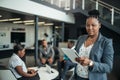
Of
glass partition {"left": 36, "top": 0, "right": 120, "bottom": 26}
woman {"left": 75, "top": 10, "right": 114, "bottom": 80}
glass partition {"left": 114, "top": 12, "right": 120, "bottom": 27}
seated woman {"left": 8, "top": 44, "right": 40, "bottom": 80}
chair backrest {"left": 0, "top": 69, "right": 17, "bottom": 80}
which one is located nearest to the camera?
woman {"left": 75, "top": 10, "right": 114, "bottom": 80}

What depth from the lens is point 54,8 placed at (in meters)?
11.3

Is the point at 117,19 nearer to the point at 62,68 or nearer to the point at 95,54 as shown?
the point at 62,68

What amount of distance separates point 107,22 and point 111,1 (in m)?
3.73

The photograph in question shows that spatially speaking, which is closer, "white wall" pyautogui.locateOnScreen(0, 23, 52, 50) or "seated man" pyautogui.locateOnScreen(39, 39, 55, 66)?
"seated man" pyautogui.locateOnScreen(39, 39, 55, 66)

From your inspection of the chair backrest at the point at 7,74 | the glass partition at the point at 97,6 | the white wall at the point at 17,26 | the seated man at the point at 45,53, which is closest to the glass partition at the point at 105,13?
the glass partition at the point at 97,6

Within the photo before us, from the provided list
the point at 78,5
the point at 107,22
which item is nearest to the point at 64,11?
the point at 78,5

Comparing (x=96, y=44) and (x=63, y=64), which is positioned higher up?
(x=96, y=44)

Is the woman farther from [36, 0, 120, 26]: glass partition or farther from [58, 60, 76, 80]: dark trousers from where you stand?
[36, 0, 120, 26]: glass partition

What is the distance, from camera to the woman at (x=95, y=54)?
70.4 inches

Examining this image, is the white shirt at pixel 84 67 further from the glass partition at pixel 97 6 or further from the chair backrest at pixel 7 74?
the glass partition at pixel 97 6

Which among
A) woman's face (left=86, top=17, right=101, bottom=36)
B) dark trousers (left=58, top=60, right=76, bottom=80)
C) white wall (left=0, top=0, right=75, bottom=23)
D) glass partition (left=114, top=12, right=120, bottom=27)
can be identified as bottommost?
dark trousers (left=58, top=60, right=76, bottom=80)

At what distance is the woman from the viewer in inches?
70.4

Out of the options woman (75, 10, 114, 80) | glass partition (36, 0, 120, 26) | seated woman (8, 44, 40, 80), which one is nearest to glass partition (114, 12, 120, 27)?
glass partition (36, 0, 120, 26)

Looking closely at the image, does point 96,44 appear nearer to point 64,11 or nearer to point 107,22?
point 107,22
